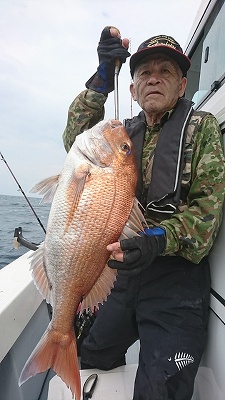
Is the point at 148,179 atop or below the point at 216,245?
atop

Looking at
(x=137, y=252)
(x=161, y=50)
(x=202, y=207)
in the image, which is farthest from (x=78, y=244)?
(x=161, y=50)

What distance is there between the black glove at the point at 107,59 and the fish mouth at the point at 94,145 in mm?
638

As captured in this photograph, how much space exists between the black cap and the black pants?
4.50 ft

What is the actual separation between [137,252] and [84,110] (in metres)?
1.44

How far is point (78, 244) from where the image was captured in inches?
66.0

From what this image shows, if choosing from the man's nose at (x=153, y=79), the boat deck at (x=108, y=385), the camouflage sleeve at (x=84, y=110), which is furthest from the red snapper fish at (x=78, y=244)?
the camouflage sleeve at (x=84, y=110)

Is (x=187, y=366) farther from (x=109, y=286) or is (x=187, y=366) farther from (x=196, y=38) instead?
(x=196, y=38)

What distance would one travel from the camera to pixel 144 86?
2281mm

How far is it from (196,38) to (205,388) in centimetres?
359

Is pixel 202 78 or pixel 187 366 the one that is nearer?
pixel 187 366

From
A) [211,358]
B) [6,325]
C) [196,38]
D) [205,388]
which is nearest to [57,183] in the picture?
[6,325]

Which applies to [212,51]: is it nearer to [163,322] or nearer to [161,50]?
A: [161,50]

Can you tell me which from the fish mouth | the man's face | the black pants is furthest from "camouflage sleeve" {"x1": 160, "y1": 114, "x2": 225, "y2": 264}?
the fish mouth

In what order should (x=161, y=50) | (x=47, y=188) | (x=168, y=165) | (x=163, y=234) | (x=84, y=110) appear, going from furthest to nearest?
(x=84, y=110), (x=161, y=50), (x=168, y=165), (x=47, y=188), (x=163, y=234)
